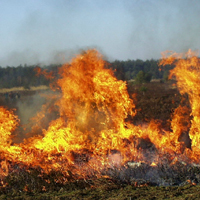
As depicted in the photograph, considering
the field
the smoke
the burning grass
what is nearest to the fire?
the burning grass

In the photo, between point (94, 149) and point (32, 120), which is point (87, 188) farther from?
point (32, 120)

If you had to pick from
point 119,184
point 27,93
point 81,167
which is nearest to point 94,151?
point 81,167

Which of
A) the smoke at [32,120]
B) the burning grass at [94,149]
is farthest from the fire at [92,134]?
the smoke at [32,120]

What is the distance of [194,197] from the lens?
250 inches

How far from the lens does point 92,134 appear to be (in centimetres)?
A: 1119

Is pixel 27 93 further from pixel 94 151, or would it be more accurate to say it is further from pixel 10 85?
pixel 94 151

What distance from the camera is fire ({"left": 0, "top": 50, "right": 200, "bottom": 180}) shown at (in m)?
9.17

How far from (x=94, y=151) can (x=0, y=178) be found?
3254 mm

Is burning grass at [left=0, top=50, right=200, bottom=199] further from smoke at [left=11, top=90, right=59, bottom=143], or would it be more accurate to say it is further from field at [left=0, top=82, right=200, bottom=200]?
smoke at [left=11, top=90, right=59, bottom=143]

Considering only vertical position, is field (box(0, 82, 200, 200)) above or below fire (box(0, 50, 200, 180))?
below

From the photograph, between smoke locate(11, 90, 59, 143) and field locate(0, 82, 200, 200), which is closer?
field locate(0, 82, 200, 200)

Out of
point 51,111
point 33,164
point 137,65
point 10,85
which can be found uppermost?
point 137,65

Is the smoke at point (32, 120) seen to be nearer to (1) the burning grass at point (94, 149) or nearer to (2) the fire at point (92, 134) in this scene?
(1) the burning grass at point (94, 149)

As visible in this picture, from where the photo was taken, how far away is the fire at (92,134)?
9.17 metres
